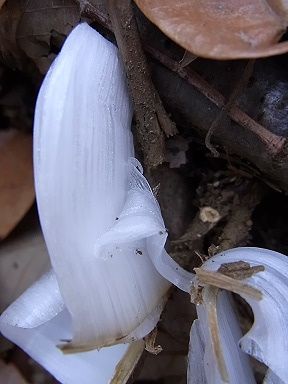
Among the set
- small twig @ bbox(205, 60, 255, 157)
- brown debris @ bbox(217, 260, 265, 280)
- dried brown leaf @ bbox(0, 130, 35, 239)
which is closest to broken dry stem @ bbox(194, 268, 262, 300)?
brown debris @ bbox(217, 260, 265, 280)

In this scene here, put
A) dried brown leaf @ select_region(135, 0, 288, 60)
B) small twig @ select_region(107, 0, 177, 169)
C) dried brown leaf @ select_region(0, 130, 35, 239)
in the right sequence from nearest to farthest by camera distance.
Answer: dried brown leaf @ select_region(135, 0, 288, 60) → small twig @ select_region(107, 0, 177, 169) → dried brown leaf @ select_region(0, 130, 35, 239)

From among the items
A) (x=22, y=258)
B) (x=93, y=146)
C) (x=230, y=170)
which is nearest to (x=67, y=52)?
(x=93, y=146)

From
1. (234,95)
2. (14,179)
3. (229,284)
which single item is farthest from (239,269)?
(14,179)

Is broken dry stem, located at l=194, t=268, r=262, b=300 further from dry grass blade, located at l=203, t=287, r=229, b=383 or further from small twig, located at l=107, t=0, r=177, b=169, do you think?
small twig, located at l=107, t=0, r=177, b=169

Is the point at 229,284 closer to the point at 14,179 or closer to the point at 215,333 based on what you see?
the point at 215,333

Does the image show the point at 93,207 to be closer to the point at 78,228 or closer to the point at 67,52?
the point at 78,228

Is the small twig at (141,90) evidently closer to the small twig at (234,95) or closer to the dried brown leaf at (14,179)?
the small twig at (234,95)

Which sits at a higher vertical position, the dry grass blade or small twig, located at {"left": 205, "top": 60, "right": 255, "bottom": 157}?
small twig, located at {"left": 205, "top": 60, "right": 255, "bottom": 157}
